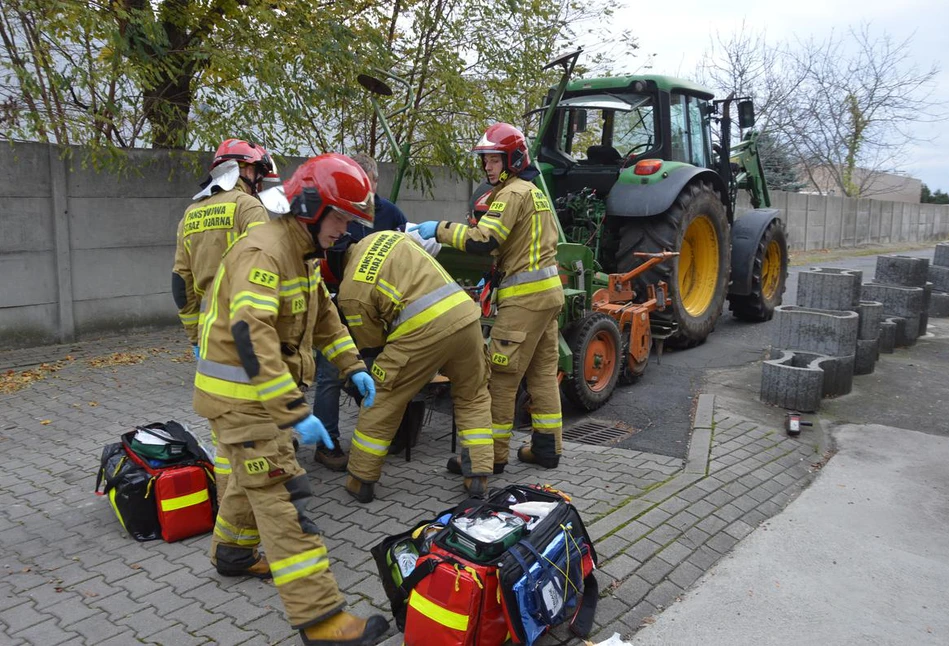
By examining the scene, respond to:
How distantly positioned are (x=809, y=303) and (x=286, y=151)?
5.55 metres

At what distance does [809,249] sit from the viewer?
22109 millimetres

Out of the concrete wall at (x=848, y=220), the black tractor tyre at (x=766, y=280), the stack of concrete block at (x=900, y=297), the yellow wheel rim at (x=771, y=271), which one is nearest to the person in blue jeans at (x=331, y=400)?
the black tractor tyre at (x=766, y=280)

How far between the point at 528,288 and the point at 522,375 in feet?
1.79

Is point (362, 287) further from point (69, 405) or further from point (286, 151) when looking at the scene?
point (286, 151)

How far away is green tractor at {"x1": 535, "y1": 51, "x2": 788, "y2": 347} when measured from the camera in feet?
23.3

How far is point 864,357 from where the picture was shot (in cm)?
707

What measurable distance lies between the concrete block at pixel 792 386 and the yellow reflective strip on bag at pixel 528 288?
2.36 metres

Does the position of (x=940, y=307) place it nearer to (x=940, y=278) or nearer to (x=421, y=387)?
(x=940, y=278)

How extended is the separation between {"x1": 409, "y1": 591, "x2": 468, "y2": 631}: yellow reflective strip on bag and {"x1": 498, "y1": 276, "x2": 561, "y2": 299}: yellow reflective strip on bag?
7.19 feet

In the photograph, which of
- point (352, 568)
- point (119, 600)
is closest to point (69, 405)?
point (119, 600)

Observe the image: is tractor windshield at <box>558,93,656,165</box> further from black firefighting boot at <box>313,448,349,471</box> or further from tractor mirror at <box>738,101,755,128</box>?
black firefighting boot at <box>313,448,349,471</box>

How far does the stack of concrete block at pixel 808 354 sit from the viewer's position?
5859mm

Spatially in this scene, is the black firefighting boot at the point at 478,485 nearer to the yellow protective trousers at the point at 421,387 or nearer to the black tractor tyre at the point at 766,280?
the yellow protective trousers at the point at 421,387

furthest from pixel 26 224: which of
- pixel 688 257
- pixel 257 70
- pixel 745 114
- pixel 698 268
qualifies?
pixel 745 114
